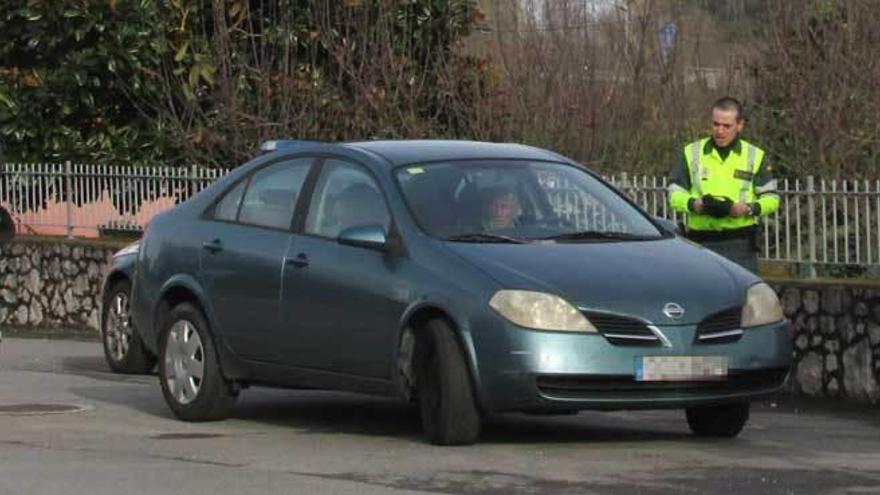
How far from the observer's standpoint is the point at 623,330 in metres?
10.6

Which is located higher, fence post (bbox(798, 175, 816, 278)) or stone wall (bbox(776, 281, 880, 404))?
fence post (bbox(798, 175, 816, 278))

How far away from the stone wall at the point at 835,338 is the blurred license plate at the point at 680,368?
9.80 feet

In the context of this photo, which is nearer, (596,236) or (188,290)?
(596,236)

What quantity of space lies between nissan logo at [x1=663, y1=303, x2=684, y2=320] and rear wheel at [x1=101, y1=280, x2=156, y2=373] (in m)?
5.86

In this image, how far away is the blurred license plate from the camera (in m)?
10.6

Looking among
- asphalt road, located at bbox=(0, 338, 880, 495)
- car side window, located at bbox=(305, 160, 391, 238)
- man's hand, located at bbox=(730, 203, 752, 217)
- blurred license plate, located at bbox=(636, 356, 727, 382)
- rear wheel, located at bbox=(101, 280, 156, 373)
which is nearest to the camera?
asphalt road, located at bbox=(0, 338, 880, 495)

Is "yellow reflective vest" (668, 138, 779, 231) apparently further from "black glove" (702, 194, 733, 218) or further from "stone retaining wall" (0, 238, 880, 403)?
"stone retaining wall" (0, 238, 880, 403)

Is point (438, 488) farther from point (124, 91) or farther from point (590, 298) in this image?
point (124, 91)

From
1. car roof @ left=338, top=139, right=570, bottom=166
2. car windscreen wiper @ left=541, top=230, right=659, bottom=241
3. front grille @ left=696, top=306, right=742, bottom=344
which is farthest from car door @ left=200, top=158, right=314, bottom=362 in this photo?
front grille @ left=696, top=306, right=742, bottom=344

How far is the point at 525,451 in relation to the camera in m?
10.8

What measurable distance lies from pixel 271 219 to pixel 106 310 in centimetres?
453

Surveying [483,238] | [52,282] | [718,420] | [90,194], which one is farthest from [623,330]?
[90,194]

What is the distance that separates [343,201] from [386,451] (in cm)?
154

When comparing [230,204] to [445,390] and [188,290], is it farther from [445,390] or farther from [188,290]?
[445,390]
